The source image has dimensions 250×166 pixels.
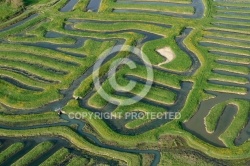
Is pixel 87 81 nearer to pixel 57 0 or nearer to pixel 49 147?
pixel 49 147

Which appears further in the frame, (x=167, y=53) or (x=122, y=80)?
(x=167, y=53)

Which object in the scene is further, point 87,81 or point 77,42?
point 77,42

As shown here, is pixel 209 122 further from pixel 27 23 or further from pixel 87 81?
pixel 27 23

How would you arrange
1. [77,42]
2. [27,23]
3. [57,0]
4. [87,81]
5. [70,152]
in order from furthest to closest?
[57,0]
[27,23]
[77,42]
[87,81]
[70,152]

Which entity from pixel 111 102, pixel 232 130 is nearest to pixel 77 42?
pixel 111 102

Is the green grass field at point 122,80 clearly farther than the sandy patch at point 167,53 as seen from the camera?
No

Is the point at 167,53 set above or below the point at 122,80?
above

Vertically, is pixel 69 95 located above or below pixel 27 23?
below

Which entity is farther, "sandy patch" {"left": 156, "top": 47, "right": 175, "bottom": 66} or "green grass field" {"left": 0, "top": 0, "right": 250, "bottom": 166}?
"sandy patch" {"left": 156, "top": 47, "right": 175, "bottom": 66}

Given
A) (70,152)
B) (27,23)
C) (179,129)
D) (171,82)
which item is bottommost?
(70,152)

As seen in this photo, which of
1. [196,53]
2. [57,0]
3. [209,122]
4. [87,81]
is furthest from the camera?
[57,0]
